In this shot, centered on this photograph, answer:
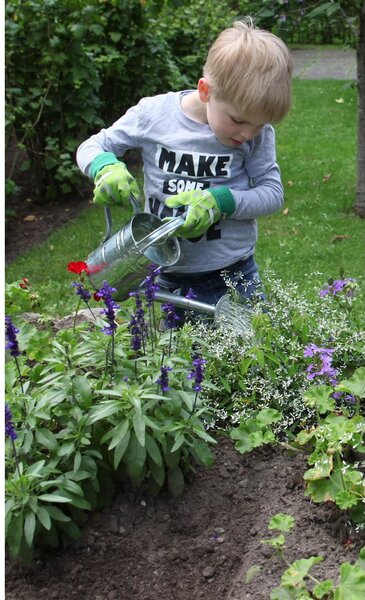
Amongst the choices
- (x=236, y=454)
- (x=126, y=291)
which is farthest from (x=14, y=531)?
(x=126, y=291)

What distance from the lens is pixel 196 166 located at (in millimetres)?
2943

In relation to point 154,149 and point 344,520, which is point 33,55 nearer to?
point 154,149

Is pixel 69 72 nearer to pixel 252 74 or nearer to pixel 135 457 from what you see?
pixel 252 74

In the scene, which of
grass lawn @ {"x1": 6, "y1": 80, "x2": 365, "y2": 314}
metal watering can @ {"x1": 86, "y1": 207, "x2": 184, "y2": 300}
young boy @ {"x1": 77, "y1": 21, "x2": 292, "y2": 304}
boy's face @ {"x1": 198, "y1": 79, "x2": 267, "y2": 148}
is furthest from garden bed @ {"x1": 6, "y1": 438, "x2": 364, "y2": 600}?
grass lawn @ {"x1": 6, "y1": 80, "x2": 365, "y2": 314}

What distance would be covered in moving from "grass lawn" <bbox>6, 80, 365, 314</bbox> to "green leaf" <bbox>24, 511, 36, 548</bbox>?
6.55 ft

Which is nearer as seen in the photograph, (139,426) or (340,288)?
(139,426)

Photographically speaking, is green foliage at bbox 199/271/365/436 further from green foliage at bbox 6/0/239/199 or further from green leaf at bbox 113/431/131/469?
green foliage at bbox 6/0/239/199

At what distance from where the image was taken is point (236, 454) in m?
2.41

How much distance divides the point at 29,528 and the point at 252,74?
152cm

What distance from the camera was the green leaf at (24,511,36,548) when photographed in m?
1.88

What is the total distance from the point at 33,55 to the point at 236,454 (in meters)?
4.54

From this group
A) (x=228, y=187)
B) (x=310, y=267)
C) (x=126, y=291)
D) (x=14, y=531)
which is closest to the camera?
(x=14, y=531)

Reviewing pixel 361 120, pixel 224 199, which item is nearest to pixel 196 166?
pixel 224 199

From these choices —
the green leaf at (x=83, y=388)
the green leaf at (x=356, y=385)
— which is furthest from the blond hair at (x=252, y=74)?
the green leaf at (x=83, y=388)
